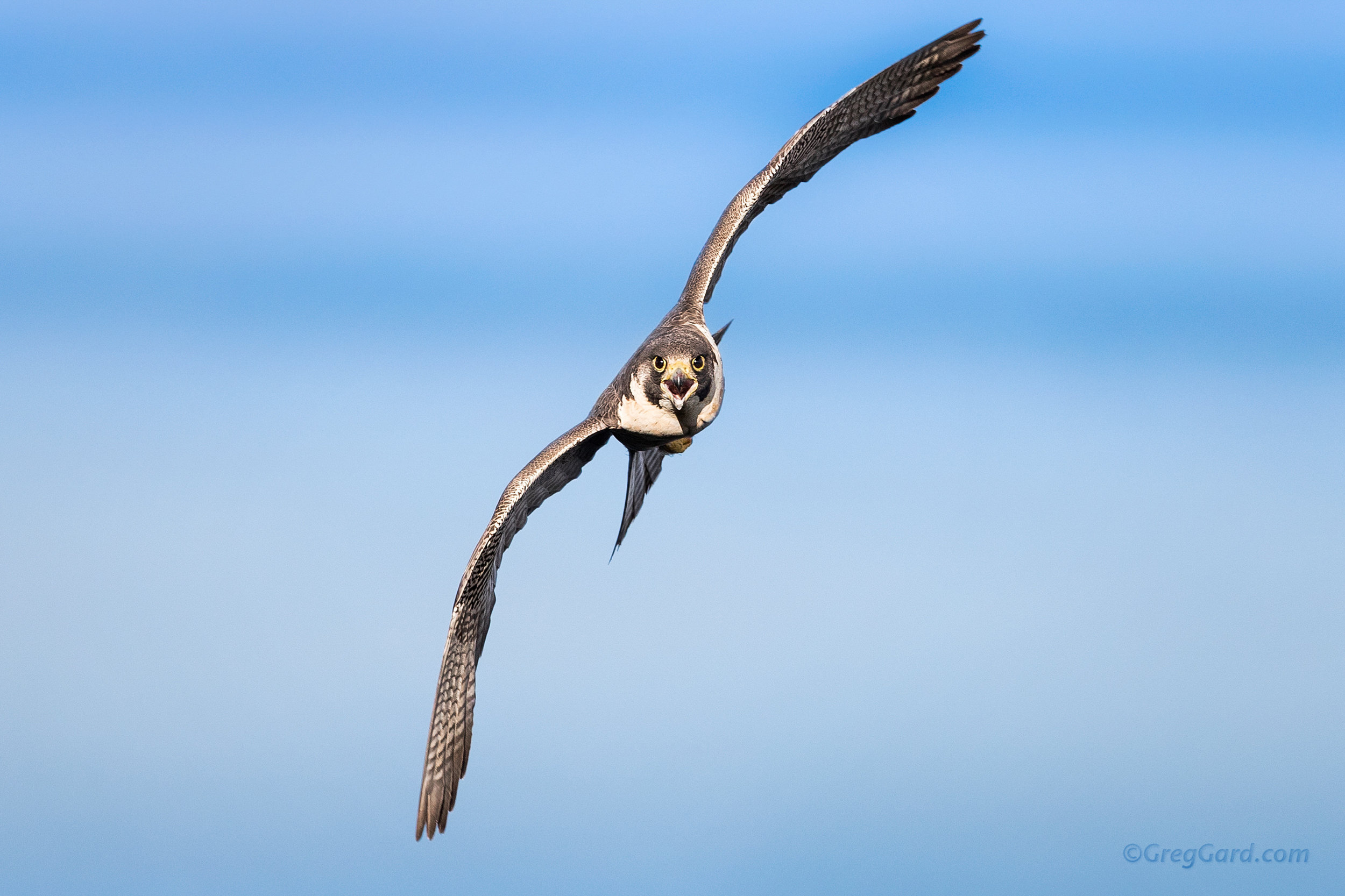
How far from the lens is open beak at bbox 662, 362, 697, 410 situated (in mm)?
14430

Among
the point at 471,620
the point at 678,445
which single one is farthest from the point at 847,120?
the point at 471,620

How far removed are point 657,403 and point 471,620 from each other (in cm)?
333

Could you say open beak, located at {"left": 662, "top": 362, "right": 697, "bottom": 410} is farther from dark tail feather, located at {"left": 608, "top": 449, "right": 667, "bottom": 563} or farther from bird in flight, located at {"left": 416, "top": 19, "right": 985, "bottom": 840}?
dark tail feather, located at {"left": 608, "top": 449, "right": 667, "bottom": 563}

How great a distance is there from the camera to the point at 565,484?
1641 centimetres

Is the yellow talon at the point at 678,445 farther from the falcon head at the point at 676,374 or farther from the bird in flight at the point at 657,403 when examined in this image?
the falcon head at the point at 676,374

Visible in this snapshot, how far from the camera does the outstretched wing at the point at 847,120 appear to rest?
1722 cm

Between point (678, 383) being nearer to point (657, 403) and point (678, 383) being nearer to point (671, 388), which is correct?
point (671, 388)

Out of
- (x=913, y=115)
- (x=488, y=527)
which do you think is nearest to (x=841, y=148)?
(x=913, y=115)

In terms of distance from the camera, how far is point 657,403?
579 inches

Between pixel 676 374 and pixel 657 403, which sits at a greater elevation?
pixel 676 374

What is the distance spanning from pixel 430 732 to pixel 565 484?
10.3ft

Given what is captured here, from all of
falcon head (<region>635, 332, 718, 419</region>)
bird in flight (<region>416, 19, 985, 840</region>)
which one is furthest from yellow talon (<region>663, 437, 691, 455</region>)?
falcon head (<region>635, 332, 718, 419</region>)

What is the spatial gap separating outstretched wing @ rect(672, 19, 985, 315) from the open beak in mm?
2657

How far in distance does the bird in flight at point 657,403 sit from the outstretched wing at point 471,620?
0.04 ft
